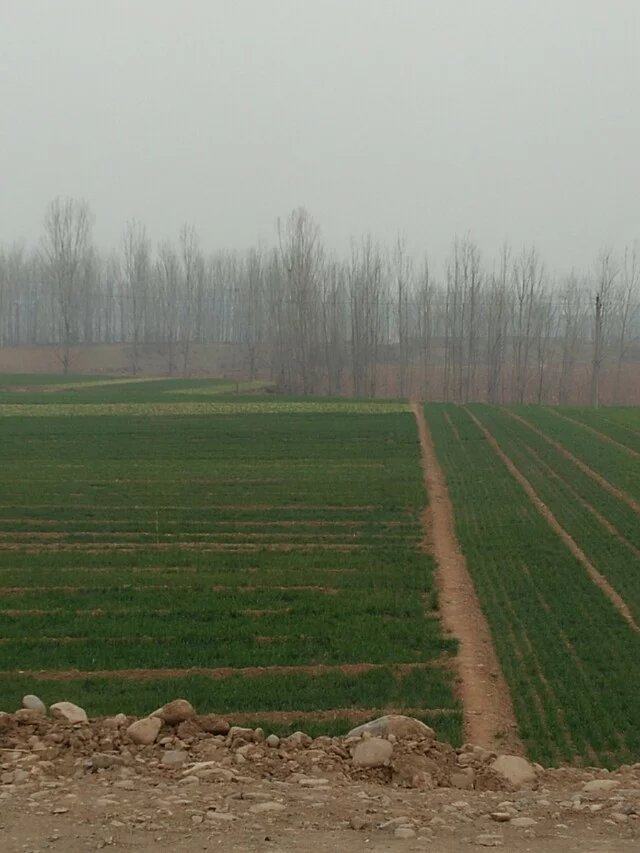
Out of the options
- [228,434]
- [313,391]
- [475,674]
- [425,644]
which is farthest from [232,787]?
[313,391]

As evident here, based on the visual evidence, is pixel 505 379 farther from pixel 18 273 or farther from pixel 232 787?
pixel 232 787

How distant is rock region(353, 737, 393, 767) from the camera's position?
7484 mm

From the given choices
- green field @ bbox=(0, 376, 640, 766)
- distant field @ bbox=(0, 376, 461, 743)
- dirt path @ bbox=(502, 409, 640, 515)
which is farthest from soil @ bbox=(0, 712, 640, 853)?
dirt path @ bbox=(502, 409, 640, 515)

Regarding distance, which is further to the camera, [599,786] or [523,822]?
[599,786]

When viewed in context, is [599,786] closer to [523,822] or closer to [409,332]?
[523,822]

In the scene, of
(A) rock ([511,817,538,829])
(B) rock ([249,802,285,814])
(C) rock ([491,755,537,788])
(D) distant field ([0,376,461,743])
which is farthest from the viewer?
(D) distant field ([0,376,461,743])

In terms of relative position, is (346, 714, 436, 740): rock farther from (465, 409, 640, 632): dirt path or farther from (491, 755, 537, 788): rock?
(465, 409, 640, 632): dirt path

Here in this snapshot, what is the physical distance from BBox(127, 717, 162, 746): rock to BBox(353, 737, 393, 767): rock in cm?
174

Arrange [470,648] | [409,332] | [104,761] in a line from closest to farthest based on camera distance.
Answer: [104,761]
[470,648]
[409,332]

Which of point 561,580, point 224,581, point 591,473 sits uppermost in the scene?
point 591,473

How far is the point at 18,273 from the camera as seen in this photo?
107500 mm

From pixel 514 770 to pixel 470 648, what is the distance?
15.4ft

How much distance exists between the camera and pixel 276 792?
6777mm

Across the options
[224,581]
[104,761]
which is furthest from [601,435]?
[104,761]
